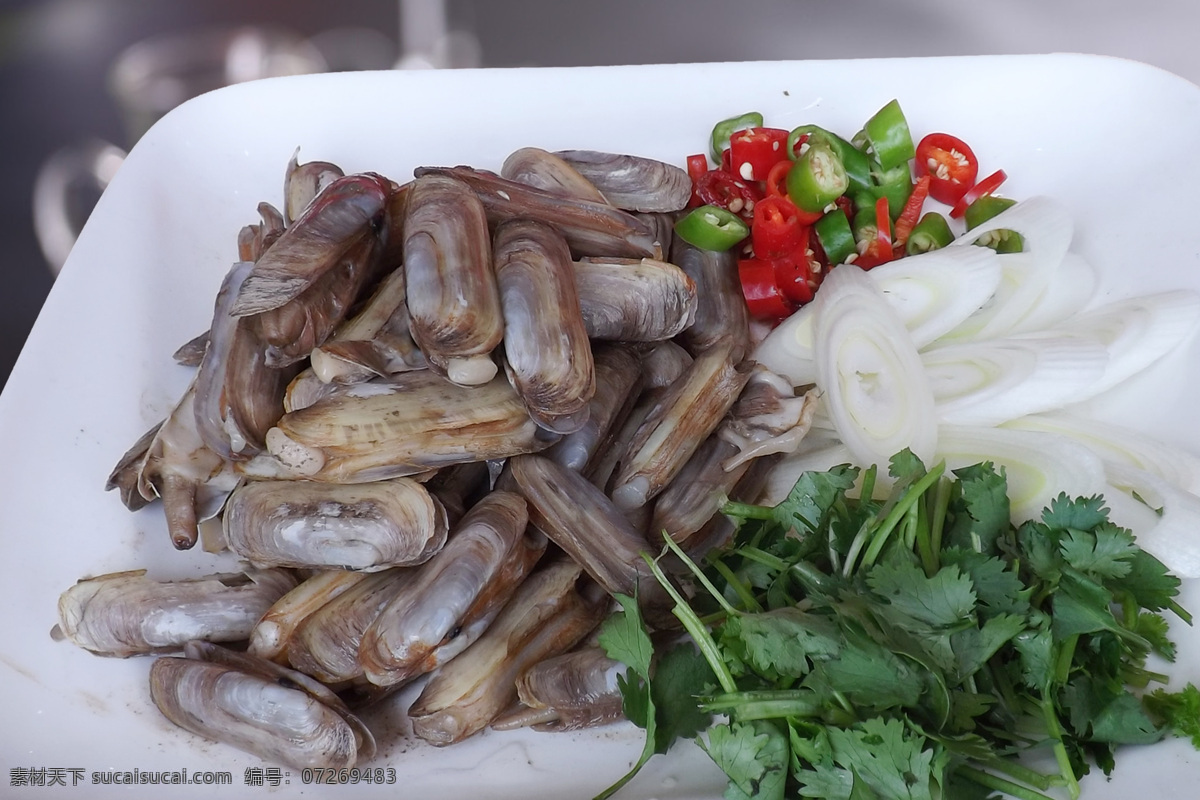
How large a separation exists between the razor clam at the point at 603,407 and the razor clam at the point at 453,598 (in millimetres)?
158

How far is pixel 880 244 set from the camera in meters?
2.28

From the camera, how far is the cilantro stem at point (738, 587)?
1.55 metres

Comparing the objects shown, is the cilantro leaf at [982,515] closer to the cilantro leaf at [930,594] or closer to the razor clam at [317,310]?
the cilantro leaf at [930,594]

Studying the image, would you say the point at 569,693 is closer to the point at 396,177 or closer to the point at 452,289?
the point at 452,289

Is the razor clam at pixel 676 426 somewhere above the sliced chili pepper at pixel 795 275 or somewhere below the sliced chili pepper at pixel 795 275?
below

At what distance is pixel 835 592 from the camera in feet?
4.75

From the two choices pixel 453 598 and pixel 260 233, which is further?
pixel 260 233

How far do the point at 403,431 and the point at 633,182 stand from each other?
3.13ft

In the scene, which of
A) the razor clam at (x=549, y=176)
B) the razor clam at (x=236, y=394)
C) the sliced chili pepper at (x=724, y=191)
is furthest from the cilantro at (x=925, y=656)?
the sliced chili pepper at (x=724, y=191)

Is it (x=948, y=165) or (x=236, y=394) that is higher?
(x=948, y=165)

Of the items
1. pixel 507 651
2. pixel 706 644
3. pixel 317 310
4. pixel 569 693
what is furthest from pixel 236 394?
pixel 706 644

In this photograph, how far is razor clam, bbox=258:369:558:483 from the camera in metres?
1.56

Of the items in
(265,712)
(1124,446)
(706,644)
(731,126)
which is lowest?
(265,712)

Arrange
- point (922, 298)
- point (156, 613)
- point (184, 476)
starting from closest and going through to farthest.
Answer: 1. point (156, 613)
2. point (184, 476)
3. point (922, 298)
